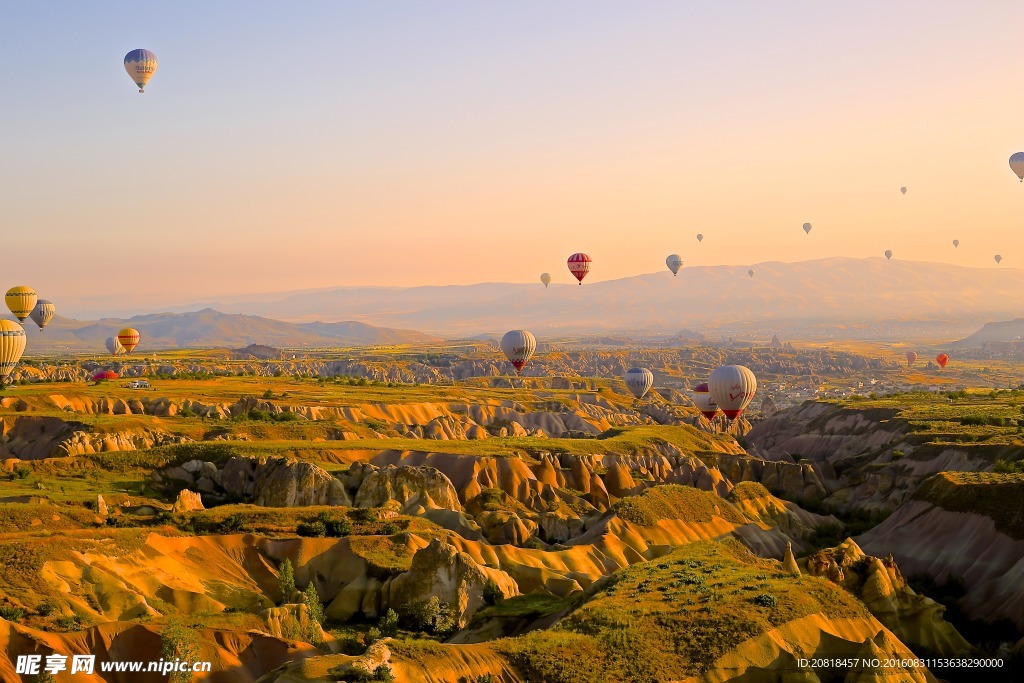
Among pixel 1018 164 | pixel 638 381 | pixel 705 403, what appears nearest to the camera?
pixel 1018 164

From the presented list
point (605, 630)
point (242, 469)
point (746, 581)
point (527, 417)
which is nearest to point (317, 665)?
point (605, 630)

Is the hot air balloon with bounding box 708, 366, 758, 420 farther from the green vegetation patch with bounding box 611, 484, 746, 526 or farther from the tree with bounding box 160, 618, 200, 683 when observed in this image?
the tree with bounding box 160, 618, 200, 683

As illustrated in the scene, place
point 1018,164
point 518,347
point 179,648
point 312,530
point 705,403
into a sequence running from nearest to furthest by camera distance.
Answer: point 179,648 → point 312,530 → point 1018,164 → point 518,347 → point 705,403

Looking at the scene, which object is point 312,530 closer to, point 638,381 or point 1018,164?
point 1018,164

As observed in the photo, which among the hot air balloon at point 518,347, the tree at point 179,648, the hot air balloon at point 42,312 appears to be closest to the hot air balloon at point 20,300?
the hot air balloon at point 42,312

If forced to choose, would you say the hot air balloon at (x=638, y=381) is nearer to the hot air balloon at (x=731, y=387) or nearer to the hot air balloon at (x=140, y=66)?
the hot air balloon at (x=731, y=387)

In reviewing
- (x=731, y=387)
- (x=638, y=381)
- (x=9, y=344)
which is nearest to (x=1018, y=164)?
(x=731, y=387)
